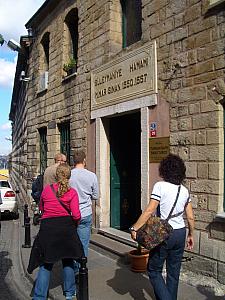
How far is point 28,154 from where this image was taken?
1580 cm

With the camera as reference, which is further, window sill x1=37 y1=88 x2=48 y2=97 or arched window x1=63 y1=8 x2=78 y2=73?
window sill x1=37 y1=88 x2=48 y2=97

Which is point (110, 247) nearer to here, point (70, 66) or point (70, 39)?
point (70, 66)

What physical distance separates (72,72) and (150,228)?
7.64 meters

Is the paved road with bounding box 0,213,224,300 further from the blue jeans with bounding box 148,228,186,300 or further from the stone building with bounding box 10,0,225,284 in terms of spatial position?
the blue jeans with bounding box 148,228,186,300

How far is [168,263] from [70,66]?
7.84 meters

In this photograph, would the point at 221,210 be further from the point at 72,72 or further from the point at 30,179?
the point at 30,179

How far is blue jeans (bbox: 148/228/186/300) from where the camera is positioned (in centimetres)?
419

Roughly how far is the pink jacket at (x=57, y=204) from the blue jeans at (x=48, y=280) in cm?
60

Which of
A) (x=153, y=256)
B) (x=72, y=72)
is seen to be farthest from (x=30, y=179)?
(x=153, y=256)

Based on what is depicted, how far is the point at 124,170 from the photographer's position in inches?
376

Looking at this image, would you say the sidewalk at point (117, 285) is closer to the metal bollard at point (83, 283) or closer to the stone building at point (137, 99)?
the stone building at point (137, 99)

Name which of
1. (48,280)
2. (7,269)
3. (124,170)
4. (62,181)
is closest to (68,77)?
(124,170)

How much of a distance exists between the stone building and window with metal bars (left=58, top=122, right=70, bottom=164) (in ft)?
0.10

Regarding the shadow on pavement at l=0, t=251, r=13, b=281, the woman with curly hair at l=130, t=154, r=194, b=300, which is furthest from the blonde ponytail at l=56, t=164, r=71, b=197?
the shadow on pavement at l=0, t=251, r=13, b=281
